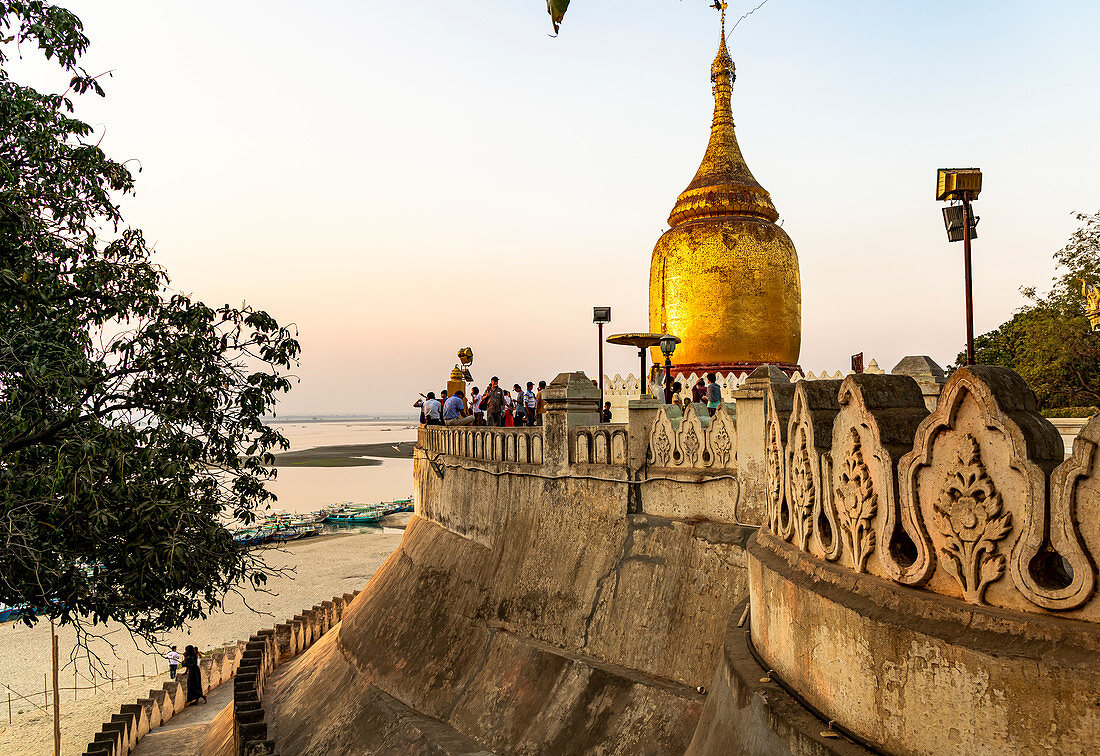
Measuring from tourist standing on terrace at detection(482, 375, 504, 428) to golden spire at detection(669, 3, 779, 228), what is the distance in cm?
1392

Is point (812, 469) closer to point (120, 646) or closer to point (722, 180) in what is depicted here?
point (722, 180)

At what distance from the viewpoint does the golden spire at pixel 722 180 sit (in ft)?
88.7

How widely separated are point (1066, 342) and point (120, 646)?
37.6m

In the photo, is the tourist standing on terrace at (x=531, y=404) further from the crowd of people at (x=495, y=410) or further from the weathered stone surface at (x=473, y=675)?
the weathered stone surface at (x=473, y=675)

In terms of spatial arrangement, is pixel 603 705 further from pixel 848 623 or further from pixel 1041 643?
pixel 1041 643

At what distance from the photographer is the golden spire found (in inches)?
1065

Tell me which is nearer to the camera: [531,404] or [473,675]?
[473,675]

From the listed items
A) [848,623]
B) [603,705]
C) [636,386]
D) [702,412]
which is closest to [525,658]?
[603,705]

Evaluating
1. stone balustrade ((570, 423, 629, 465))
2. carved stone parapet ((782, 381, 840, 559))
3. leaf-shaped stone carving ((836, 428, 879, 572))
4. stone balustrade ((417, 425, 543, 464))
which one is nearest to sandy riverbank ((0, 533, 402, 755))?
stone balustrade ((417, 425, 543, 464))

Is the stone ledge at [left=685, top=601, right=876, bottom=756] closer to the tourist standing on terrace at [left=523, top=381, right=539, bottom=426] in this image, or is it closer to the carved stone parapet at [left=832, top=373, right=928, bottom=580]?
the carved stone parapet at [left=832, top=373, right=928, bottom=580]

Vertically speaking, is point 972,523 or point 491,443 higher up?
point 972,523

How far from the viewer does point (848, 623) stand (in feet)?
10.2

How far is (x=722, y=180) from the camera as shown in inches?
1075

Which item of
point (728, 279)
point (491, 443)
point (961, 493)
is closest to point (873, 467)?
point (961, 493)
